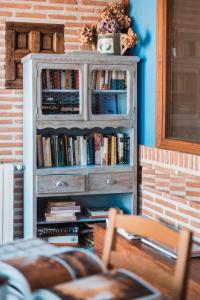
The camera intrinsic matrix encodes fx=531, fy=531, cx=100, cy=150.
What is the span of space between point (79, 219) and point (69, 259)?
116 inches

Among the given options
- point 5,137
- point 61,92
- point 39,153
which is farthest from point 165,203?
point 5,137

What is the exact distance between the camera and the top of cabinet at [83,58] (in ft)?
13.6

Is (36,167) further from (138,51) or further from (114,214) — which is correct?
(114,214)

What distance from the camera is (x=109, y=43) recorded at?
437 centimetres

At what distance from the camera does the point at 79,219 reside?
4418 millimetres

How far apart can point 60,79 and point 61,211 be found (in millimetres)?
1078

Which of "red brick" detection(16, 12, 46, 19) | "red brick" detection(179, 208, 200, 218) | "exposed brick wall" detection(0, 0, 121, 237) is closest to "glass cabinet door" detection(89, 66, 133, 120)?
"exposed brick wall" detection(0, 0, 121, 237)

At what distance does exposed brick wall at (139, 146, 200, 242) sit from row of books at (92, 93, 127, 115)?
1.29ft

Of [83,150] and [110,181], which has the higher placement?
[83,150]

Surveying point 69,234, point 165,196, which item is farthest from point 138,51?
point 69,234

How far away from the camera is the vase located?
172 inches

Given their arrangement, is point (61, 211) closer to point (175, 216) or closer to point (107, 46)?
point (175, 216)

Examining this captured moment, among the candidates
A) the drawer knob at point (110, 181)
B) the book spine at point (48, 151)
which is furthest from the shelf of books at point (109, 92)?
the drawer knob at point (110, 181)

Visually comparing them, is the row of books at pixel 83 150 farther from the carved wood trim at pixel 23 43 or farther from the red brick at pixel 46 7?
the red brick at pixel 46 7
